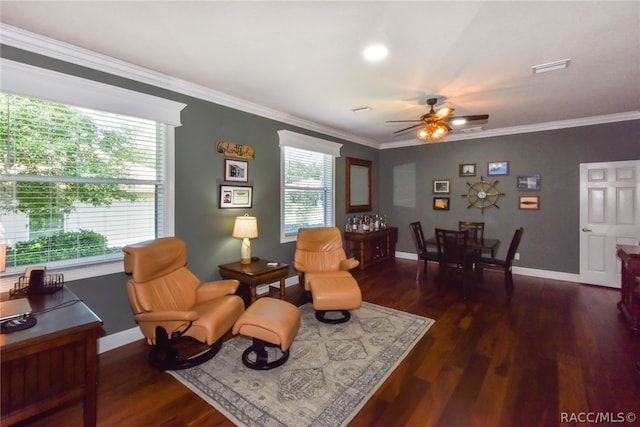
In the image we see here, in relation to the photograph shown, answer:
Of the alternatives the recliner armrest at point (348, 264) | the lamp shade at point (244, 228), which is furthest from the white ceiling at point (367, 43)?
the recliner armrest at point (348, 264)

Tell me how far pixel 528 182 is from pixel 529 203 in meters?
0.39

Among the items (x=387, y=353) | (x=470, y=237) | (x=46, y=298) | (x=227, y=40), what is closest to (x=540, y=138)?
(x=470, y=237)

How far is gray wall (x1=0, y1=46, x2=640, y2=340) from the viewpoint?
3.16m

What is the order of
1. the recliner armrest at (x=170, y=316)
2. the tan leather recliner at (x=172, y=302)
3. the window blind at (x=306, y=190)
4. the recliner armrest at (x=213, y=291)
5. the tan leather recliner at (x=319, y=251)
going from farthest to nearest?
the window blind at (x=306, y=190) < the tan leather recliner at (x=319, y=251) < the recliner armrest at (x=213, y=291) < the tan leather recliner at (x=172, y=302) < the recliner armrest at (x=170, y=316)

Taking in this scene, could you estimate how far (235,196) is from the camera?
375 cm

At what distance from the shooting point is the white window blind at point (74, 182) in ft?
7.46

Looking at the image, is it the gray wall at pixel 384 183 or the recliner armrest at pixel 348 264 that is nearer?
the gray wall at pixel 384 183

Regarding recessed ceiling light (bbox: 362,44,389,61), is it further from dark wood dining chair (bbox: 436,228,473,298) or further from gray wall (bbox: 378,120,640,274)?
gray wall (bbox: 378,120,640,274)

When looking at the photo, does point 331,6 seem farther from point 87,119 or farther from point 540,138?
point 540,138

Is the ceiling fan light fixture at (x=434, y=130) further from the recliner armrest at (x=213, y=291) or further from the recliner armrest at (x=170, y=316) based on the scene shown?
the recliner armrest at (x=170, y=316)

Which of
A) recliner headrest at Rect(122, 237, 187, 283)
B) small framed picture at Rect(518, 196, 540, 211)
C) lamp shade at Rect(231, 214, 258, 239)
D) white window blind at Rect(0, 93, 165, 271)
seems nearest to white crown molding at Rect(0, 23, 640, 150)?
white window blind at Rect(0, 93, 165, 271)

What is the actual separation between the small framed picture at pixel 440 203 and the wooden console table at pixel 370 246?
101 centimetres

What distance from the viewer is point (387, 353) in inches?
103

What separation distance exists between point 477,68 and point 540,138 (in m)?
3.26
